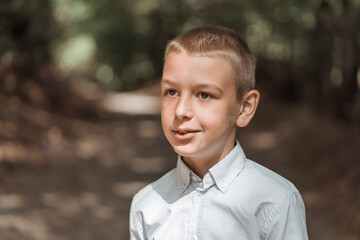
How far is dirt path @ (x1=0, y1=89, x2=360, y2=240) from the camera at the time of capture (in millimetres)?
5008

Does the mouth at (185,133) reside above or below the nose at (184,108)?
below

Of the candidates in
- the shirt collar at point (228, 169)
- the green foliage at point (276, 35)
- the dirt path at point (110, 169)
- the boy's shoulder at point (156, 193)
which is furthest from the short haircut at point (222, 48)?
the green foliage at point (276, 35)

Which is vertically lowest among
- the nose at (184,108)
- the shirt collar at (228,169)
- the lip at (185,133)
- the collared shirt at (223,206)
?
the collared shirt at (223,206)

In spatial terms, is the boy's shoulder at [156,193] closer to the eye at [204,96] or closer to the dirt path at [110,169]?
the eye at [204,96]

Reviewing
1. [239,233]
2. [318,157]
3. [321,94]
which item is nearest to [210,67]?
[239,233]

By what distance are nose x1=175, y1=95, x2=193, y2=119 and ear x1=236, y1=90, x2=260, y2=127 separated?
0.22 metres

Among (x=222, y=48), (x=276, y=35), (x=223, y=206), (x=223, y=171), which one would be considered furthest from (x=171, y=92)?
(x=276, y=35)

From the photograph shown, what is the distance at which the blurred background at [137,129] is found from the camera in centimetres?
534

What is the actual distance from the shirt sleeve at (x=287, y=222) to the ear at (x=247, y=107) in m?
0.33

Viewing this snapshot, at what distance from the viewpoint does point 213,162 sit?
1.70 metres

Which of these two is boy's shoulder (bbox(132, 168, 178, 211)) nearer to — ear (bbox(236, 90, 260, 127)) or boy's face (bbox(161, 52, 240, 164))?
boy's face (bbox(161, 52, 240, 164))

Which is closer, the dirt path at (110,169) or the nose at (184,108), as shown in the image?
the nose at (184,108)

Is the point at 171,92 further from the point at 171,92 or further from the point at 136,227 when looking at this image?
the point at 136,227

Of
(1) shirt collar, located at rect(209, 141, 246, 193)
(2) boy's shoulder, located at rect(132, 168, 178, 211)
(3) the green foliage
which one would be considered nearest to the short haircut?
(1) shirt collar, located at rect(209, 141, 246, 193)
